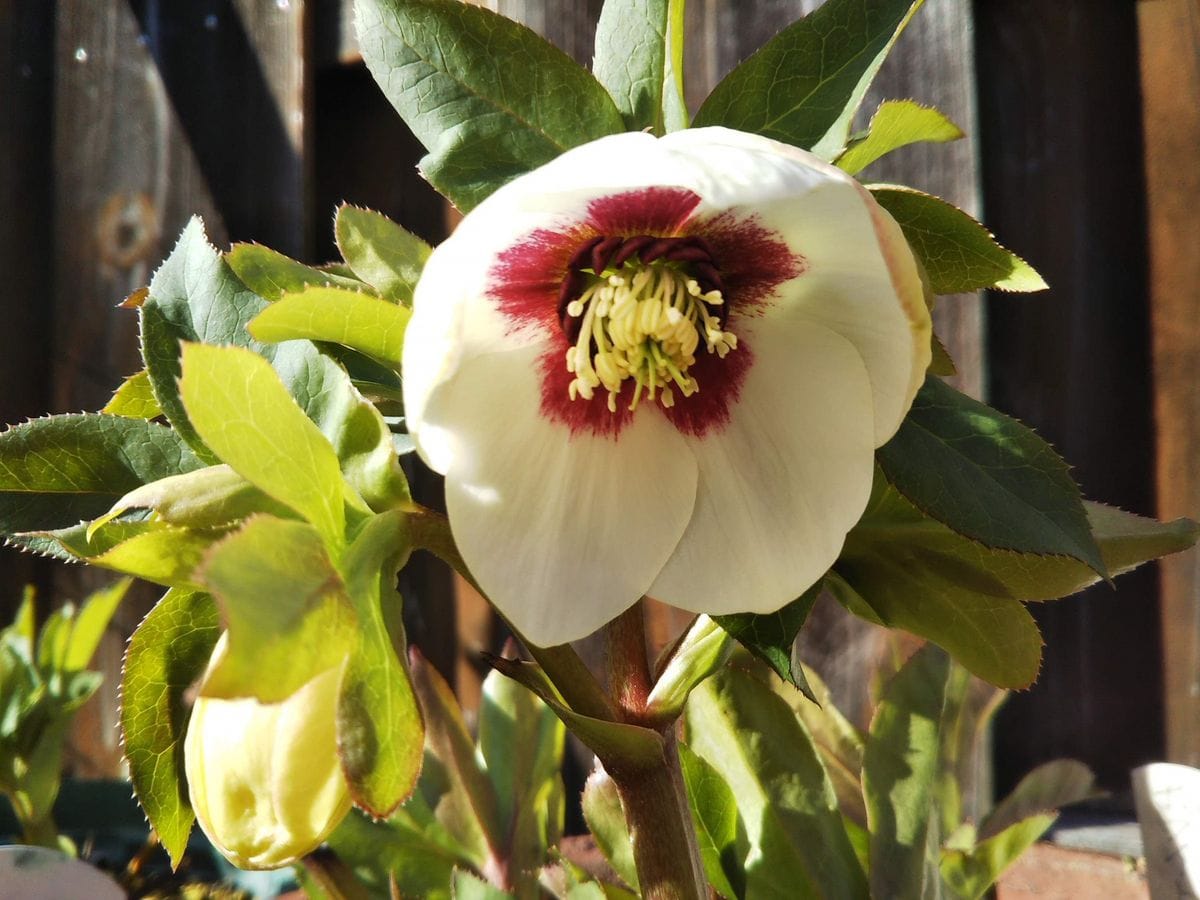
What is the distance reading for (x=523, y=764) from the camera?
0.68 meters

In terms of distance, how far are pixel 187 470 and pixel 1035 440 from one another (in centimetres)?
28

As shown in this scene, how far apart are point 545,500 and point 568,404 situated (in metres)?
0.04

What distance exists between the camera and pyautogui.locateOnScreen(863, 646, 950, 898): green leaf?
0.46 m

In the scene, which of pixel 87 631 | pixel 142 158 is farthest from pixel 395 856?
pixel 142 158


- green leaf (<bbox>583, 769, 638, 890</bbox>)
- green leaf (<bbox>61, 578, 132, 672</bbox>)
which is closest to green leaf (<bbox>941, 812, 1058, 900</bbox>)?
green leaf (<bbox>583, 769, 638, 890</bbox>)

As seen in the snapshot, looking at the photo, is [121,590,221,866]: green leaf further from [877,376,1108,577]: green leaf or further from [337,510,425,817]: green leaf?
[877,376,1108,577]: green leaf

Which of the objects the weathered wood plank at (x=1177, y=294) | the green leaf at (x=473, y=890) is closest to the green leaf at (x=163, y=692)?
the green leaf at (x=473, y=890)

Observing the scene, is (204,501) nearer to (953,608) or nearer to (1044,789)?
(953,608)

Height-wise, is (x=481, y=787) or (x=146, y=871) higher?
(x=481, y=787)

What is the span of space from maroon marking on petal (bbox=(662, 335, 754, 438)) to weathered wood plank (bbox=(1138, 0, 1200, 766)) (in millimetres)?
806

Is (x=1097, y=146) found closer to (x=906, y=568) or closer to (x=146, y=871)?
(x=906, y=568)

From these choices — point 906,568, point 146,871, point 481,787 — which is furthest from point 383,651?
point 146,871

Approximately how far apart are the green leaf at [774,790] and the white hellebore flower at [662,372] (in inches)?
7.8

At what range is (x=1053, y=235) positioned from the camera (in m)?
1.03
